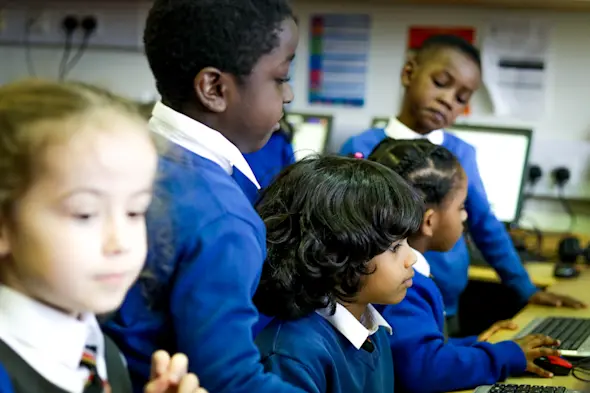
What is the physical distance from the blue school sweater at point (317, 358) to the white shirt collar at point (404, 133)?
0.86m

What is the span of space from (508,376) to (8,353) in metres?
1.06

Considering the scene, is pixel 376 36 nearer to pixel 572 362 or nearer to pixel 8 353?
pixel 572 362

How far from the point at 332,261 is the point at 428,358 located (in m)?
0.32

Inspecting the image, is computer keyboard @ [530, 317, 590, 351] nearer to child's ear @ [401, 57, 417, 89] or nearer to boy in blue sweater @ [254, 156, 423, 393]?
boy in blue sweater @ [254, 156, 423, 393]

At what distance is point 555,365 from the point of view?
152 cm

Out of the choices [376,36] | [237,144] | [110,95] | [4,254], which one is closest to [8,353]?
[4,254]

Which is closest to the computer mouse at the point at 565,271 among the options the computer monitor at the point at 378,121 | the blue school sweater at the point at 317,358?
the computer monitor at the point at 378,121

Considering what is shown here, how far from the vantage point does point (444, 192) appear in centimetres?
163

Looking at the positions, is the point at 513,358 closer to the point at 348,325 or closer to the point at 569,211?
the point at 348,325

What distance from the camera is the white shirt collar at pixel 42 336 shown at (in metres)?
0.68

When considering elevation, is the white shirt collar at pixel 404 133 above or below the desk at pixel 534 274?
above

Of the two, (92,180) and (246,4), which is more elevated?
(246,4)

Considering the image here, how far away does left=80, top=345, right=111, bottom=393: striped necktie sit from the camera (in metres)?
0.72

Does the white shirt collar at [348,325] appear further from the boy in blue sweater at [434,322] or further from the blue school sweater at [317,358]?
the boy in blue sweater at [434,322]
